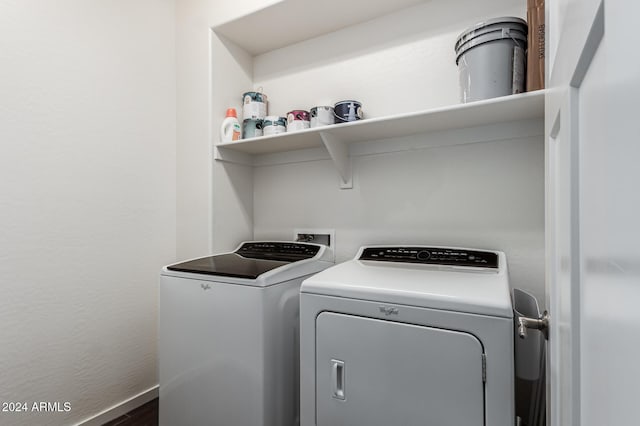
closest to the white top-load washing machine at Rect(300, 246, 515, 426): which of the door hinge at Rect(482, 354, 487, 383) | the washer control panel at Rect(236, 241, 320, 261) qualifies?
the door hinge at Rect(482, 354, 487, 383)

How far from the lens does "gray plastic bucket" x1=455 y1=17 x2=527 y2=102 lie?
131 cm

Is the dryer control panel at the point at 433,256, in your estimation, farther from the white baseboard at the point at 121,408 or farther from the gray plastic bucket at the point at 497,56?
the white baseboard at the point at 121,408

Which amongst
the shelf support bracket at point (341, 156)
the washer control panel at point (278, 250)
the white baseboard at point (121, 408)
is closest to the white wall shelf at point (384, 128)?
the shelf support bracket at point (341, 156)

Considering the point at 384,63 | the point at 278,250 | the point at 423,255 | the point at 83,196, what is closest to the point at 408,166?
→ the point at 423,255

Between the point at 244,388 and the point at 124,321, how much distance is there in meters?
1.03

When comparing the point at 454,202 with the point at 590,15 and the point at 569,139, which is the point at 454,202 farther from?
the point at 590,15

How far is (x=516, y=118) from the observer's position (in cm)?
151

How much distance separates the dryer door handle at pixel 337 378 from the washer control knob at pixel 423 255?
2.29ft

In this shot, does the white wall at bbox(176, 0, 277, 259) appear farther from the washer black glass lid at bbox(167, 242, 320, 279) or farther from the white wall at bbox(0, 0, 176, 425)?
the washer black glass lid at bbox(167, 242, 320, 279)

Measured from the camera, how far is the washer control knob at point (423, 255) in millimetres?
1574

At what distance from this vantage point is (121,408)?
1.88 m

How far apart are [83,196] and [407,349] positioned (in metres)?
1.80

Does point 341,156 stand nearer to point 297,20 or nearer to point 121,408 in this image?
point 297,20

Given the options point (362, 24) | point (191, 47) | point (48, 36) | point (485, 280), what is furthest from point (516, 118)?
point (48, 36)
